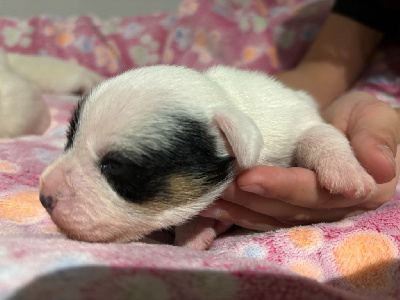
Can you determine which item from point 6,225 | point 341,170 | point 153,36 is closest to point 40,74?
point 153,36

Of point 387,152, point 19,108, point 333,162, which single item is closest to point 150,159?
point 333,162

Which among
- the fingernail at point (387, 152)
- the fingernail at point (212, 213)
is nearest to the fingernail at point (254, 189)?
the fingernail at point (212, 213)

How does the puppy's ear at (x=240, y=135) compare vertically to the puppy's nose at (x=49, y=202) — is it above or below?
above

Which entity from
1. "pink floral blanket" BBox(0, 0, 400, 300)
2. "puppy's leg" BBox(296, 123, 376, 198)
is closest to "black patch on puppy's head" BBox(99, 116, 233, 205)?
"pink floral blanket" BBox(0, 0, 400, 300)

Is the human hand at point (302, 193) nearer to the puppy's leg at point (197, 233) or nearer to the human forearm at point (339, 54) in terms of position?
the puppy's leg at point (197, 233)

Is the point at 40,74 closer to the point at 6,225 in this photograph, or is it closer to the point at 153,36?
the point at 153,36
